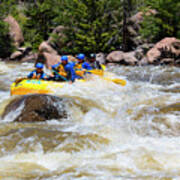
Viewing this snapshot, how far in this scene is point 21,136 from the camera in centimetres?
427

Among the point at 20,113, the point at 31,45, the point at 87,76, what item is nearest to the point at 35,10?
the point at 31,45

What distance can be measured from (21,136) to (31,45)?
63.2ft

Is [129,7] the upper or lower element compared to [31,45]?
upper

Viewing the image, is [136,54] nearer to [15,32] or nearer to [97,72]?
[97,72]

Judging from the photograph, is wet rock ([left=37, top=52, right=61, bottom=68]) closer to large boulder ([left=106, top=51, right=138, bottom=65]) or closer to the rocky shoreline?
the rocky shoreline

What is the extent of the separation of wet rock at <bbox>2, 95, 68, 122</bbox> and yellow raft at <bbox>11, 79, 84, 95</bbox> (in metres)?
1.48

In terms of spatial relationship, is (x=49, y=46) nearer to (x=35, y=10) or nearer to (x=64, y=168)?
(x=35, y=10)

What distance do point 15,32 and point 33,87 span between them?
650 inches

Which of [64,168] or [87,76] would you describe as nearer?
[64,168]

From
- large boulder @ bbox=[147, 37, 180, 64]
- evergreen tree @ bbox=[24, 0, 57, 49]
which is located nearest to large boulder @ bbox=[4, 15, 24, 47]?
evergreen tree @ bbox=[24, 0, 57, 49]

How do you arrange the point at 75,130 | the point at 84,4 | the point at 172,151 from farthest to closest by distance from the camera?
the point at 84,4, the point at 75,130, the point at 172,151

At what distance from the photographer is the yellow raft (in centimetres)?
717

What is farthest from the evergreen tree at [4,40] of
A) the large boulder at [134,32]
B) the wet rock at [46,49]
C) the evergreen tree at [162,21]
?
the evergreen tree at [162,21]

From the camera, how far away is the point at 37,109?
537 centimetres
